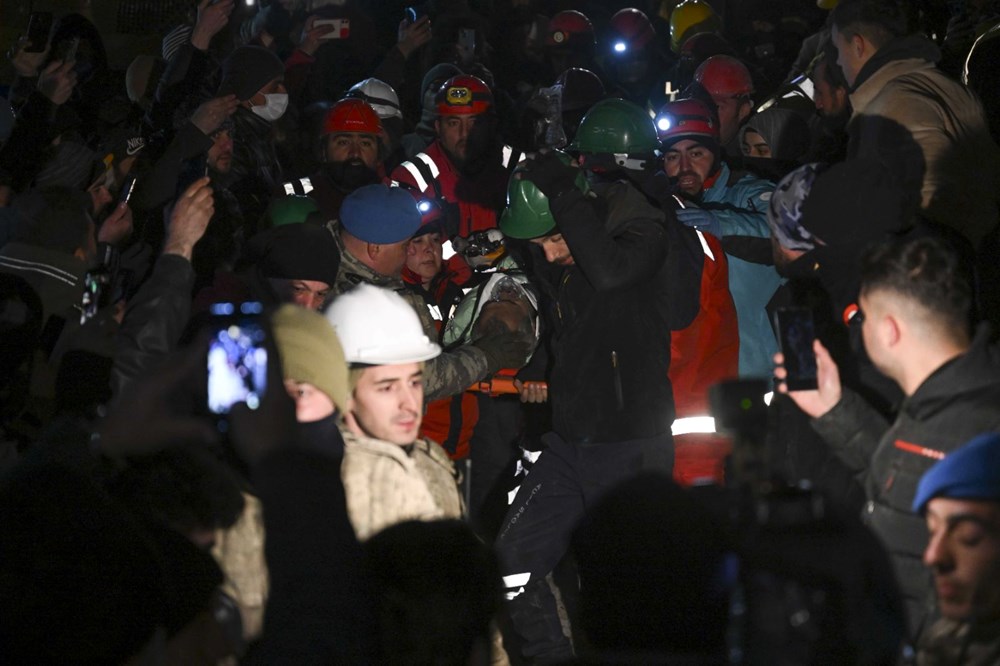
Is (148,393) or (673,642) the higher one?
(148,393)

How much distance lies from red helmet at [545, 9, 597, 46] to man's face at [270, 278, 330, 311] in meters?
6.84

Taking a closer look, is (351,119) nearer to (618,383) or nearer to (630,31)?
(618,383)

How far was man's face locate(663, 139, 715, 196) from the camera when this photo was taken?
861cm

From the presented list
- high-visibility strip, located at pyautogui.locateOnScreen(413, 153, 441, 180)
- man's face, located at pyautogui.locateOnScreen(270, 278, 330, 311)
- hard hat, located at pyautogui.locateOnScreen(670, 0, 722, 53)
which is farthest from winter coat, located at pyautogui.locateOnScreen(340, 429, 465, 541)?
hard hat, located at pyautogui.locateOnScreen(670, 0, 722, 53)

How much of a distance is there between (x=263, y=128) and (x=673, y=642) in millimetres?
5228

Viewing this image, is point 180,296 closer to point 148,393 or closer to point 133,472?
point 148,393

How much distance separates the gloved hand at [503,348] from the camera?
7.03 m

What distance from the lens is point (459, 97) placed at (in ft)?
31.8

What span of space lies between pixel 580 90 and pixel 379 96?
1.60m

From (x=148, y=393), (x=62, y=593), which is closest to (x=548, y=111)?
(x=148, y=393)

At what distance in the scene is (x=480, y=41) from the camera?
41.0ft

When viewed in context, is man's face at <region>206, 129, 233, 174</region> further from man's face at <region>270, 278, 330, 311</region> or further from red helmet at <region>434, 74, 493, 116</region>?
man's face at <region>270, 278, 330, 311</region>

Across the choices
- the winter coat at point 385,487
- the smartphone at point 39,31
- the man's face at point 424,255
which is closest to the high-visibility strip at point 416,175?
the man's face at point 424,255

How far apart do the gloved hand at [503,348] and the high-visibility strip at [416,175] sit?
216 centimetres
